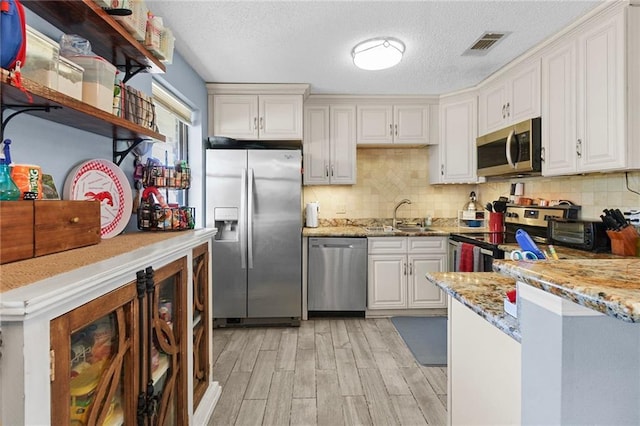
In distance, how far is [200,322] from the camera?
6.22ft

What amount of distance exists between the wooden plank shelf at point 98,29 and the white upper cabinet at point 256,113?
69.5 inches

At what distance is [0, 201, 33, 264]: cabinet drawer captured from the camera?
34.7 inches

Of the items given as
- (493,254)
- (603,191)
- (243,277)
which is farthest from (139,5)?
(603,191)

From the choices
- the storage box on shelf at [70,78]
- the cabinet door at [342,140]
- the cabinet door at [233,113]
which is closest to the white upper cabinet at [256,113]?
the cabinet door at [233,113]

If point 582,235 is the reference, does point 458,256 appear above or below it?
below

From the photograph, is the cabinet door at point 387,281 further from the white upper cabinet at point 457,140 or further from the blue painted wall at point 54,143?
the blue painted wall at point 54,143

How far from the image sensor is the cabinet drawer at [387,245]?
3.57 metres

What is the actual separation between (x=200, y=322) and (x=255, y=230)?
1492 mm

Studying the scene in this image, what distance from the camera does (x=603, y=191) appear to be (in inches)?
97.6

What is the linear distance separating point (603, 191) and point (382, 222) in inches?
83.5

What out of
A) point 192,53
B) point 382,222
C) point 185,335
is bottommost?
point 185,335

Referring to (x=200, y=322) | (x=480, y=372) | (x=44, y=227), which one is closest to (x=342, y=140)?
(x=200, y=322)

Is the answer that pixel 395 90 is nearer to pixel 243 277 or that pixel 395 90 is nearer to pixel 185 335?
pixel 243 277

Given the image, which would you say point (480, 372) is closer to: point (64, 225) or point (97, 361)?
point (97, 361)
